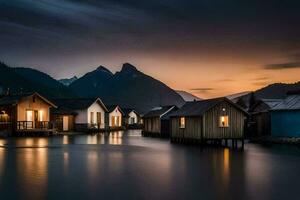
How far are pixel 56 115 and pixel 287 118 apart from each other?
42.3m

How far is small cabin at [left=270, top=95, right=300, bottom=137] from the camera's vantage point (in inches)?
2115

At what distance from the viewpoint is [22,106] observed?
211ft

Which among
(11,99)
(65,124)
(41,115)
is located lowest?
(65,124)

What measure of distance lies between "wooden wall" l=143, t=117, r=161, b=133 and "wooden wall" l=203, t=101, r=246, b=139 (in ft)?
81.6

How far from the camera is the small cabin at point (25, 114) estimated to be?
206 ft

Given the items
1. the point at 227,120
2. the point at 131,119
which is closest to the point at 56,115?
the point at 227,120

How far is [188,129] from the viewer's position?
48.4 metres

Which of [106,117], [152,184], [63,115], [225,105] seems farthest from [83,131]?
[152,184]

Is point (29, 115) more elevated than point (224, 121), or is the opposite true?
point (29, 115)

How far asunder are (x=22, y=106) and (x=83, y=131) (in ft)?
59.7

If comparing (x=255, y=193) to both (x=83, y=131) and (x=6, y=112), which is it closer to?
(x=6, y=112)

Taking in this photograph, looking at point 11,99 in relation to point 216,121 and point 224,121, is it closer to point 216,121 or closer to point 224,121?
point 216,121

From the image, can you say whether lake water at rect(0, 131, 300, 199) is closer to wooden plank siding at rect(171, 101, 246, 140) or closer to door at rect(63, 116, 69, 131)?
wooden plank siding at rect(171, 101, 246, 140)

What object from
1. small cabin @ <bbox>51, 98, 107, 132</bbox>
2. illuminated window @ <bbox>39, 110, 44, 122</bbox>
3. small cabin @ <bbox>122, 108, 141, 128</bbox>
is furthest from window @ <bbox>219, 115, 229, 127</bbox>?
small cabin @ <bbox>122, 108, 141, 128</bbox>
